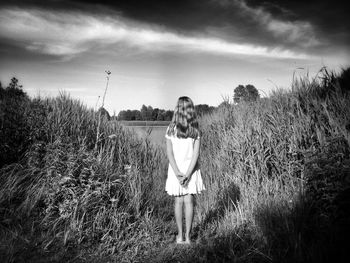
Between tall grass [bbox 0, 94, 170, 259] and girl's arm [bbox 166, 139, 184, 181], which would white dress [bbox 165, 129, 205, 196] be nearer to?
girl's arm [bbox 166, 139, 184, 181]

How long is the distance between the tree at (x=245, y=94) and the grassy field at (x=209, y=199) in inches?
95.7

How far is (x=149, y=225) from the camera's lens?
4383 mm

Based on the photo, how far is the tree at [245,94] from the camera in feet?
27.6

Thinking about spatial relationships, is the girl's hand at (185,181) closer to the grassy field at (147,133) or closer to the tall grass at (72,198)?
the tall grass at (72,198)

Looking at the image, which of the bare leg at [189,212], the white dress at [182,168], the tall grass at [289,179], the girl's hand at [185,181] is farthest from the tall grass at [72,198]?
the tall grass at [289,179]

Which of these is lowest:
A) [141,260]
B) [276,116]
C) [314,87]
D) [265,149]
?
[141,260]

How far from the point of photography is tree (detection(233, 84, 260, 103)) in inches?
331

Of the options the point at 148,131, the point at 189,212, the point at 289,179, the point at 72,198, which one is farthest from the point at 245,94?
the point at 72,198

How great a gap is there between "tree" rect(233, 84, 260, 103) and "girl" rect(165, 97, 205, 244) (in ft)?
15.0

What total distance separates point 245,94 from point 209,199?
458 centimetres

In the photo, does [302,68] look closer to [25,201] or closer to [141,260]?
[141,260]

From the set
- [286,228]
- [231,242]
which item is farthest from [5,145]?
[286,228]

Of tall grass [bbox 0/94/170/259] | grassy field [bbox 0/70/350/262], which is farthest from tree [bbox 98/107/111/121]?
tall grass [bbox 0/94/170/259]

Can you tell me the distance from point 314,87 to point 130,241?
15.1 ft
